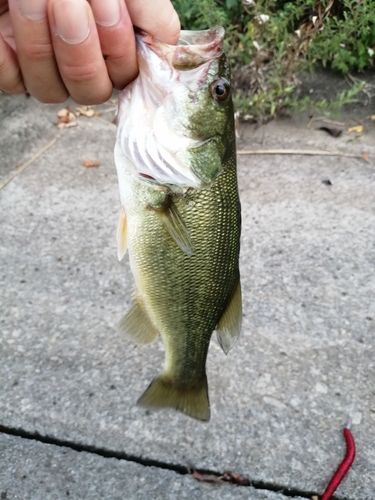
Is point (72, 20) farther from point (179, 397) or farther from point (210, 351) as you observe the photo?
point (210, 351)

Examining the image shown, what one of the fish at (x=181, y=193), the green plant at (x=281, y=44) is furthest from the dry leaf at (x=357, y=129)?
the fish at (x=181, y=193)

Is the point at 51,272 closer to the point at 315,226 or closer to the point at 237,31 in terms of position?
the point at 315,226

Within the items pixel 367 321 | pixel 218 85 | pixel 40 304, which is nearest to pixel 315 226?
pixel 367 321

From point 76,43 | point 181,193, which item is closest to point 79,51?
point 76,43

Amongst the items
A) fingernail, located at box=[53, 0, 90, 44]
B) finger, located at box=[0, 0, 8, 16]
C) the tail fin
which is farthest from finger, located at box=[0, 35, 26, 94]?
the tail fin

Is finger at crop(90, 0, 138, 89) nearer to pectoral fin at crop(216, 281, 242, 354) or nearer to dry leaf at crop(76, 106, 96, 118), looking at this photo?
pectoral fin at crop(216, 281, 242, 354)

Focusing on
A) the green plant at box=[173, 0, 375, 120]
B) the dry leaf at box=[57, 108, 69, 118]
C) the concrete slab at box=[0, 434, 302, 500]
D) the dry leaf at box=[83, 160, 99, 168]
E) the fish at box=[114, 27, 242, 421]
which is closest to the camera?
the fish at box=[114, 27, 242, 421]
